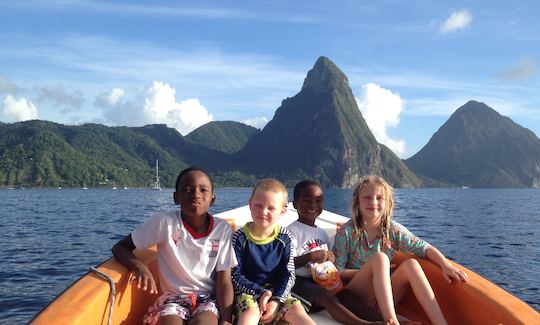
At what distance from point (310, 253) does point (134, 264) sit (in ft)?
4.64

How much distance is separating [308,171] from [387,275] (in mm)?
147040

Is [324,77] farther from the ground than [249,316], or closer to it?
farther from the ground

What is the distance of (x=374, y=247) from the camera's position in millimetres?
3998

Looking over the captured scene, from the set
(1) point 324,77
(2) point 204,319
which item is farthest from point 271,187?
(1) point 324,77

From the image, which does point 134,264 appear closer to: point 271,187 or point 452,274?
point 271,187

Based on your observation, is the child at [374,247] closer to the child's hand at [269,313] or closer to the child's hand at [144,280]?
the child's hand at [269,313]

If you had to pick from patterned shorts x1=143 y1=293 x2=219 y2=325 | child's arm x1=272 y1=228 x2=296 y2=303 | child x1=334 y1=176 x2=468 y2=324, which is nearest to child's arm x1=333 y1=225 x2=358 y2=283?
child x1=334 y1=176 x2=468 y2=324

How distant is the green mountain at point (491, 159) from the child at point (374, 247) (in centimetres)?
18449

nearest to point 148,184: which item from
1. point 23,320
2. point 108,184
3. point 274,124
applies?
point 108,184

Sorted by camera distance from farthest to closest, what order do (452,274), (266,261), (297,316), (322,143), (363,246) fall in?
(322,143) < (363,246) < (452,274) < (266,261) < (297,316)

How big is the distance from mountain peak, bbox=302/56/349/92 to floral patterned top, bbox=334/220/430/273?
573 ft

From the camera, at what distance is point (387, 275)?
3.38 metres

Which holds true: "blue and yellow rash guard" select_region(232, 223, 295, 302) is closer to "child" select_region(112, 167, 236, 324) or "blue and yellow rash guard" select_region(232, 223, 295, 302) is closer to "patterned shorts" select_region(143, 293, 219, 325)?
"child" select_region(112, 167, 236, 324)

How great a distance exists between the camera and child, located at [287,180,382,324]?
3558 mm
